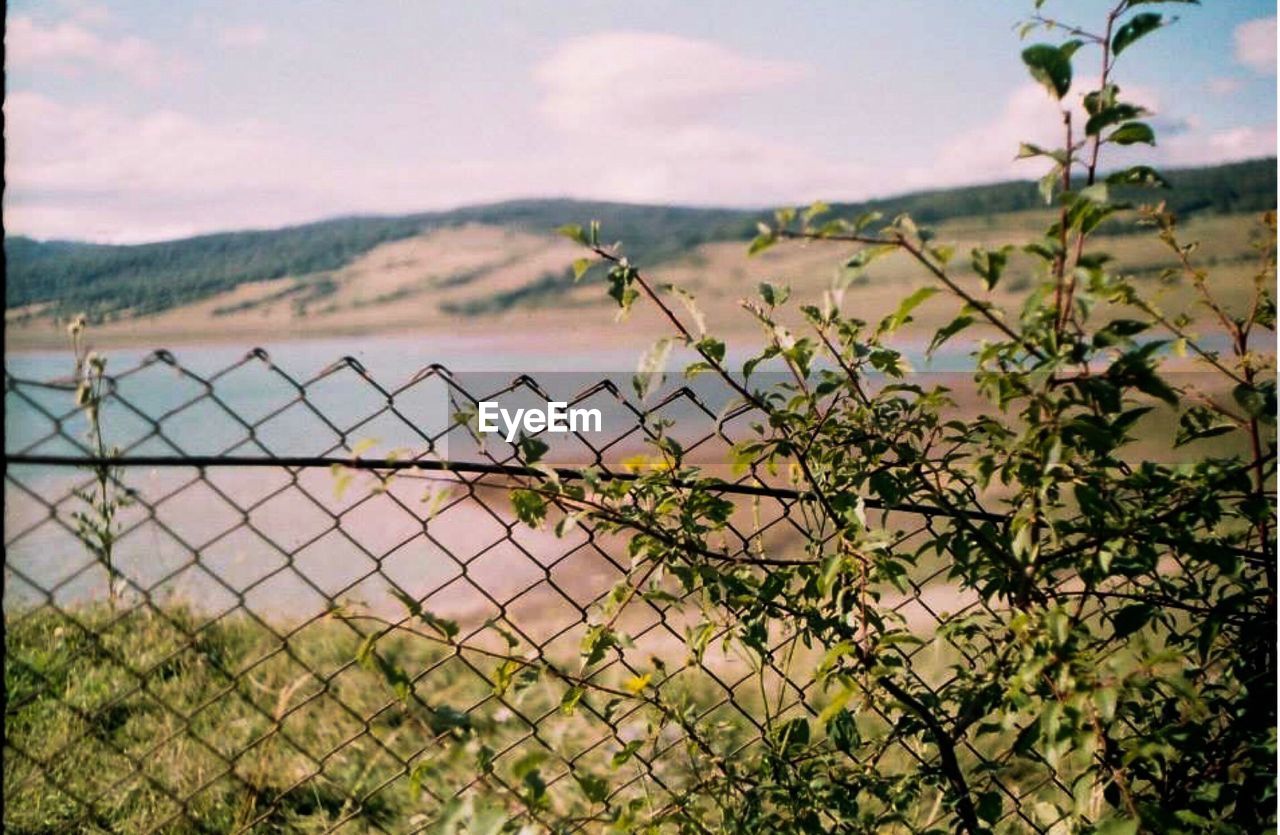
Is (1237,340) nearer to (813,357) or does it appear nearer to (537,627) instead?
(813,357)

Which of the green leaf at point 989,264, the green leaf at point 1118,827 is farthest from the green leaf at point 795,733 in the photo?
the green leaf at point 989,264

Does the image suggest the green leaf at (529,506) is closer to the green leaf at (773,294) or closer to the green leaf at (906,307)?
the green leaf at (773,294)

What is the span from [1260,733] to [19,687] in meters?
2.82

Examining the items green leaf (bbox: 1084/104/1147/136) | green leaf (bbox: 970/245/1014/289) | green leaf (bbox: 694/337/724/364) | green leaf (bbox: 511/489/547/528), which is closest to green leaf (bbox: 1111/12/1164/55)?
green leaf (bbox: 1084/104/1147/136)

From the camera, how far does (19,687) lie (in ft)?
8.50

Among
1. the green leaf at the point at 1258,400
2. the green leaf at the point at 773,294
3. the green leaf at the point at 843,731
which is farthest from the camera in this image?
the green leaf at the point at 843,731

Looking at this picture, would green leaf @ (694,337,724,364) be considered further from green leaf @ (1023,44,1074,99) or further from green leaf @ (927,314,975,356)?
green leaf @ (1023,44,1074,99)

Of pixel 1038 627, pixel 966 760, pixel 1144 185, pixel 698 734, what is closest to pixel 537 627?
pixel 966 760

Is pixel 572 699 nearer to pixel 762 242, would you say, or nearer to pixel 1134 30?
pixel 762 242

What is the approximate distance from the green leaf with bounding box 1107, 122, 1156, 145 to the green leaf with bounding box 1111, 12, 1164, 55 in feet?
0.28

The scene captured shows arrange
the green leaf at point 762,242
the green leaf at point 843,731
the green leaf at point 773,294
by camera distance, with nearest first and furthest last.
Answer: the green leaf at point 762,242
the green leaf at point 773,294
the green leaf at point 843,731

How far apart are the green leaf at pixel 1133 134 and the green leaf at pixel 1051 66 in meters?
0.10

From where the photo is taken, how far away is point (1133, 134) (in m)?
1.11

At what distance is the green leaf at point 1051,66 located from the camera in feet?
3.46
